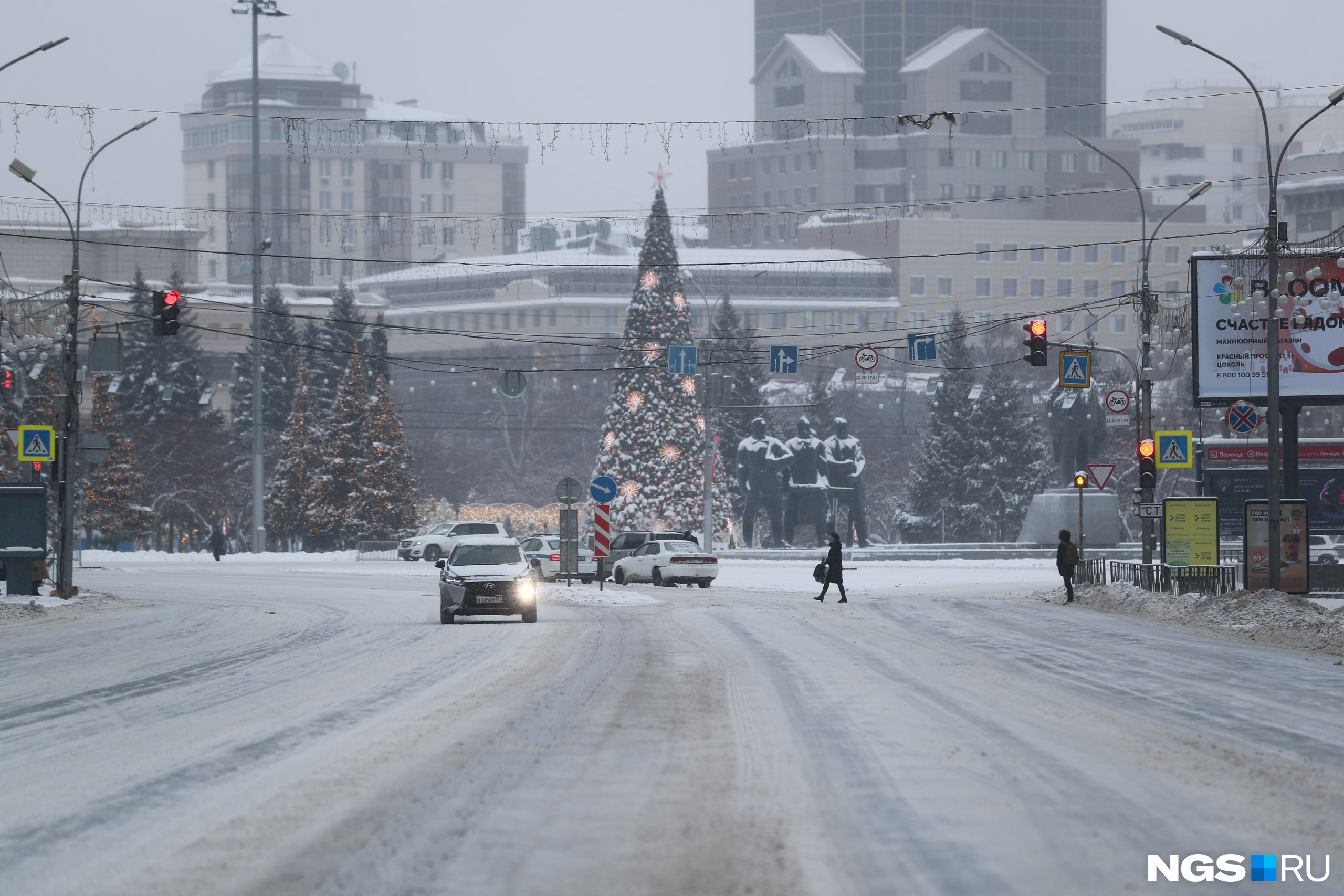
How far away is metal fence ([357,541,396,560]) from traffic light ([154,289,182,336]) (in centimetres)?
3966

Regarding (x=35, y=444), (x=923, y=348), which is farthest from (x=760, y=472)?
(x=35, y=444)

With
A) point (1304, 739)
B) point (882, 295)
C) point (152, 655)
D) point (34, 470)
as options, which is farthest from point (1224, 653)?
point (882, 295)

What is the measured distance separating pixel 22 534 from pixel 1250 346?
26.4 meters

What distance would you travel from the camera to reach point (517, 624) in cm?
2911

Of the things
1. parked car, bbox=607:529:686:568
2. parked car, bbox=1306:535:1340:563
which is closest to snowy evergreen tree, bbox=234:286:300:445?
parked car, bbox=607:529:686:568

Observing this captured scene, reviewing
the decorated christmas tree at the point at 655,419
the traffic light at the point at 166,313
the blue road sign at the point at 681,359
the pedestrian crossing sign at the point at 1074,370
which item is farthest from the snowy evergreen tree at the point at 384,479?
the traffic light at the point at 166,313

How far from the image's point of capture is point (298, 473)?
84.8 meters

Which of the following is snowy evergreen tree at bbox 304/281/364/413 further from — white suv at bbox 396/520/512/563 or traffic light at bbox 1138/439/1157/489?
traffic light at bbox 1138/439/1157/489

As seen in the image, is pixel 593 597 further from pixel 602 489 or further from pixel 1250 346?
pixel 1250 346

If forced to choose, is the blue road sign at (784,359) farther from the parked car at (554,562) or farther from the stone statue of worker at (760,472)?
the stone statue of worker at (760,472)

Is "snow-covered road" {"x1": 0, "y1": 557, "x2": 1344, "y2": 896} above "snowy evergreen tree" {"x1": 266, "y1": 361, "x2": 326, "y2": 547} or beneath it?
beneath

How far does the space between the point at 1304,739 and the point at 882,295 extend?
176 m

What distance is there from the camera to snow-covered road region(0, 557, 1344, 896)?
8.14 meters

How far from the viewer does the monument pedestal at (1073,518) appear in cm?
6028
